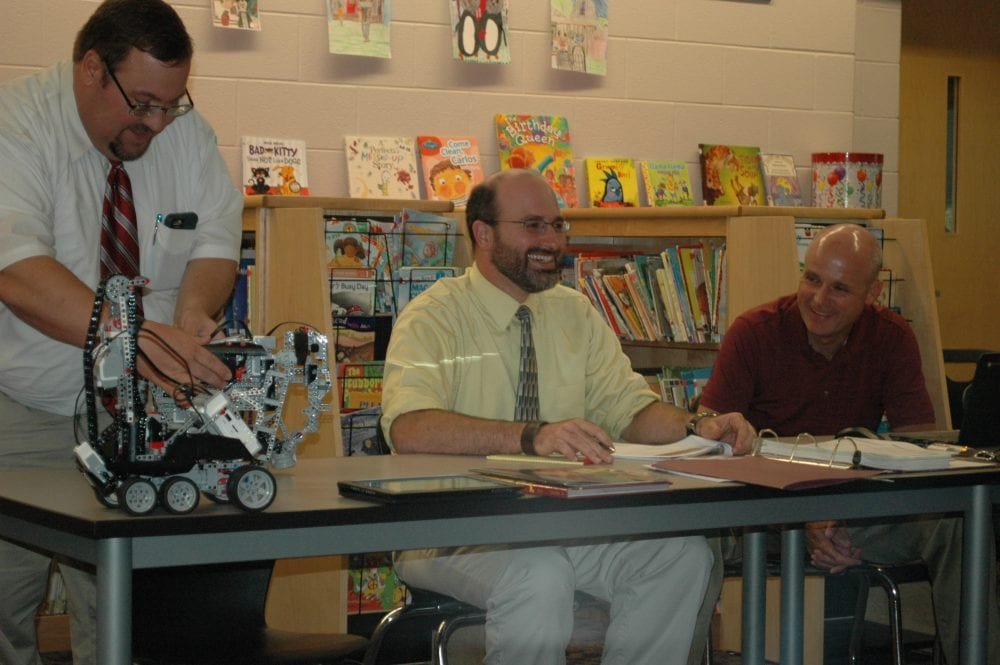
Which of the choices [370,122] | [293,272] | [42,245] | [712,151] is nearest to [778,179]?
[712,151]

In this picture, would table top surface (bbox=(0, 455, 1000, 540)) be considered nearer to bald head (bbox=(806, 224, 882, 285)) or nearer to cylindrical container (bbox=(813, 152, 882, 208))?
bald head (bbox=(806, 224, 882, 285))

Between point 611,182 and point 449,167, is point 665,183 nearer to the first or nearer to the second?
point 611,182

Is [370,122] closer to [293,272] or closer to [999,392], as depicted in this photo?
[293,272]

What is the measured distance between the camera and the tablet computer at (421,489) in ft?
6.03

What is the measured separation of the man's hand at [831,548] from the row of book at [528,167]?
159cm

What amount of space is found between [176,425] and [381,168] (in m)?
2.47

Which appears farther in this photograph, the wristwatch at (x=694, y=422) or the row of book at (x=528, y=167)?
the row of book at (x=528, y=167)

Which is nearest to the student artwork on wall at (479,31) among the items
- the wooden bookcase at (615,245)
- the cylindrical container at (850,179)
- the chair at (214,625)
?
the wooden bookcase at (615,245)

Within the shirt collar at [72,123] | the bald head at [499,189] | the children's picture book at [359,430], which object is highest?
the shirt collar at [72,123]

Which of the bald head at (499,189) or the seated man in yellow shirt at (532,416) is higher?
the bald head at (499,189)

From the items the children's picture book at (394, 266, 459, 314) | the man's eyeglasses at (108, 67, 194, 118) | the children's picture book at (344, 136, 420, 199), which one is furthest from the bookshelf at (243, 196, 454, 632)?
the man's eyeglasses at (108, 67, 194, 118)

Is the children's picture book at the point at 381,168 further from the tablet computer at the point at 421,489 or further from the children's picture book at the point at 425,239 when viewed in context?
the tablet computer at the point at 421,489

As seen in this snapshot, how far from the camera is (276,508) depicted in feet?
5.86

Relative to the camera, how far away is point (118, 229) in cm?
242
